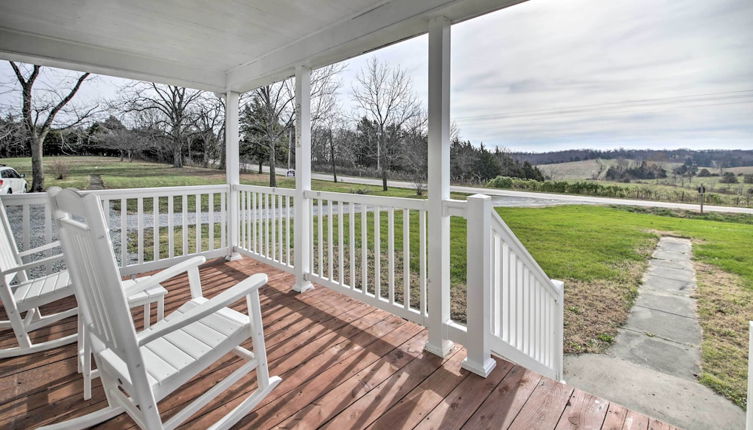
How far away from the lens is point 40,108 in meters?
3.84

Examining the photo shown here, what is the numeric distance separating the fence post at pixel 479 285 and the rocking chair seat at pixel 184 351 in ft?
4.02

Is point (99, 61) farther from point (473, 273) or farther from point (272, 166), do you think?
point (473, 273)

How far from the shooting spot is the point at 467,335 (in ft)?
6.81

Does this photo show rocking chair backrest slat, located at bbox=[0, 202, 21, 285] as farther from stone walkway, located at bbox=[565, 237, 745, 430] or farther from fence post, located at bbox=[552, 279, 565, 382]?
stone walkway, located at bbox=[565, 237, 745, 430]

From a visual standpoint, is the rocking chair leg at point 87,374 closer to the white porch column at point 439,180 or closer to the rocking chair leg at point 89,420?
the rocking chair leg at point 89,420

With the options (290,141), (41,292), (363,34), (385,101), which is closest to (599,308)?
(385,101)

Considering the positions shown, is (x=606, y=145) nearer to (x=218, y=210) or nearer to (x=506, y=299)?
(x=506, y=299)

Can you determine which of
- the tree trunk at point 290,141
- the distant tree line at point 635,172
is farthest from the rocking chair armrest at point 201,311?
the tree trunk at point 290,141

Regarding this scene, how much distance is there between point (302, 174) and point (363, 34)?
1332mm

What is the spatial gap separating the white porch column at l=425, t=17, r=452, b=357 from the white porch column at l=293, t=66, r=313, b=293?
4.71 ft

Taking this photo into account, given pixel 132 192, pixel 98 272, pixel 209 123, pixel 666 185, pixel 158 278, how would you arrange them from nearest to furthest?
pixel 98 272, pixel 158 278, pixel 666 185, pixel 132 192, pixel 209 123

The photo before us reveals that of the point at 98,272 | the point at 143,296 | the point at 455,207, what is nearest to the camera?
the point at 98,272

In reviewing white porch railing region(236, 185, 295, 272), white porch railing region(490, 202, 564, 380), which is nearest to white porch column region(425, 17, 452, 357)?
white porch railing region(490, 202, 564, 380)

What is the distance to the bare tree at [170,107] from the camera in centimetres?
459
